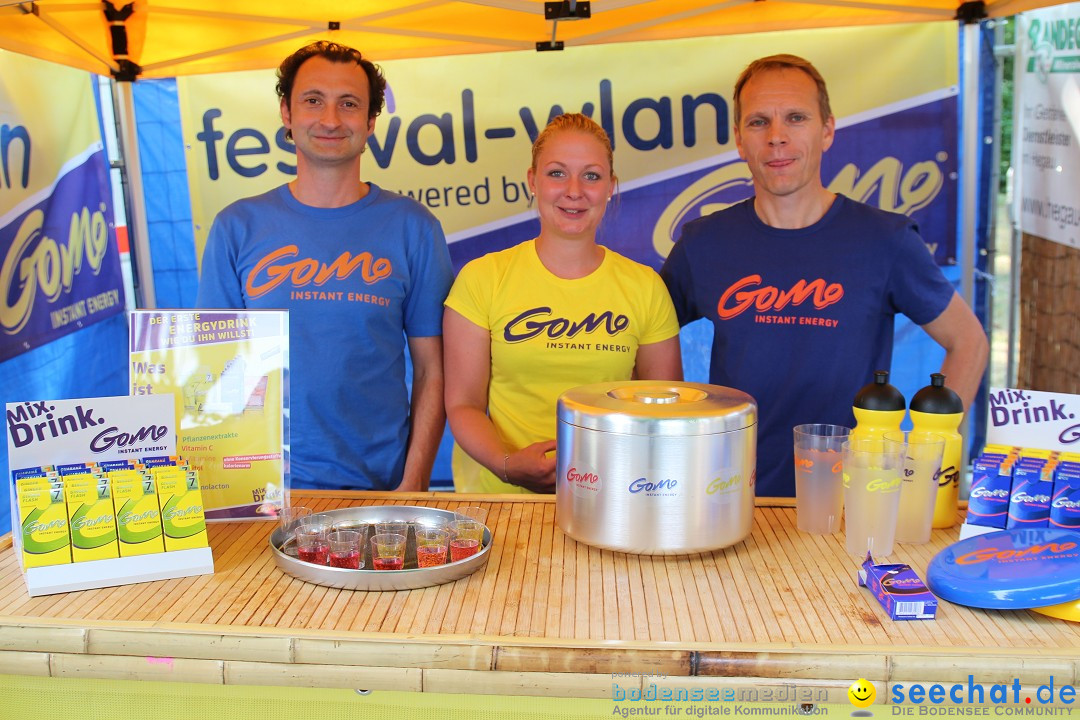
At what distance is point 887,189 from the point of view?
3414 mm

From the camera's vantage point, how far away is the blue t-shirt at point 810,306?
209 centimetres

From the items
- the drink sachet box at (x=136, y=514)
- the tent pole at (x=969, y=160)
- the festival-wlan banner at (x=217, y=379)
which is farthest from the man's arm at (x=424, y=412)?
the tent pole at (x=969, y=160)

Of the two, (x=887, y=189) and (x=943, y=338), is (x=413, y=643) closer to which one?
(x=943, y=338)

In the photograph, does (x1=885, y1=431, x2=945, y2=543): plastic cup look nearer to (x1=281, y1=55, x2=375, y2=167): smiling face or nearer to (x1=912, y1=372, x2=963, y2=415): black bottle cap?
(x1=912, y1=372, x2=963, y2=415): black bottle cap

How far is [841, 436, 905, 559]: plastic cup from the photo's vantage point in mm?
Answer: 1366

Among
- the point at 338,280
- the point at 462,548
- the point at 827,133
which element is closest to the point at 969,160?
the point at 827,133

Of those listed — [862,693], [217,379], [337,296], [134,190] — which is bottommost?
[862,693]

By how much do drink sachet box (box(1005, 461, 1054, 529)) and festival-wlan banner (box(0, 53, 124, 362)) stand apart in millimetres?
2647

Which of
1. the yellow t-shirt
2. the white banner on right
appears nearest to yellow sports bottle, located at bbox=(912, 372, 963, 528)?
the yellow t-shirt

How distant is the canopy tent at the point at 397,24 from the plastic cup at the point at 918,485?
1.95 meters

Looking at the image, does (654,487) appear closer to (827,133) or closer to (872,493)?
(872,493)

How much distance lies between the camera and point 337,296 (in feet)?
7.13

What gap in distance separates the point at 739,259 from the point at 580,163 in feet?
1.41

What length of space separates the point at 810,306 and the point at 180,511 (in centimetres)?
136
